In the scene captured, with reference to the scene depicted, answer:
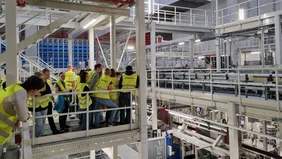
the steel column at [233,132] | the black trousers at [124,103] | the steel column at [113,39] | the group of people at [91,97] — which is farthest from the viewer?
the steel column at [113,39]

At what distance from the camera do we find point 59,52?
18.7 metres

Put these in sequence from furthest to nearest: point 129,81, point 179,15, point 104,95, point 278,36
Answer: point 179,15 < point 278,36 < point 129,81 < point 104,95

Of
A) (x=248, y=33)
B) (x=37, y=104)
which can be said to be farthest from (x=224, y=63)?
(x=37, y=104)

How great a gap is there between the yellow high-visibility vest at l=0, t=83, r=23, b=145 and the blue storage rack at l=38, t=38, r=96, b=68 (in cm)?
1602

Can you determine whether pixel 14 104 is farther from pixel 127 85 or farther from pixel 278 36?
pixel 278 36

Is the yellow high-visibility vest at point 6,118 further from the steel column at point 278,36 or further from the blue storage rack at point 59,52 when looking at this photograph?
the blue storage rack at point 59,52

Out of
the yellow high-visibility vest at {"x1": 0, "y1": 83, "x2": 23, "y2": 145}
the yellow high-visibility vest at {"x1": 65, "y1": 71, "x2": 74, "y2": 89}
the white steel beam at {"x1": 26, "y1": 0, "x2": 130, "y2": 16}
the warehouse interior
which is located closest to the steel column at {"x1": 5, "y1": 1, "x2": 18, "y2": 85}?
the warehouse interior

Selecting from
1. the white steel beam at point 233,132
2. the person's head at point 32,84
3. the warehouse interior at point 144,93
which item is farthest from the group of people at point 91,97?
the white steel beam at point 233,132

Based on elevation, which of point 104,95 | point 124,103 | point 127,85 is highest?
point 127,85

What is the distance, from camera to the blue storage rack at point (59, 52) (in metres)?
17.9

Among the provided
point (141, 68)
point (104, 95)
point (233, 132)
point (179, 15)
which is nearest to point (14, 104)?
point (104, 95)

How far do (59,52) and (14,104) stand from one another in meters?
17.3

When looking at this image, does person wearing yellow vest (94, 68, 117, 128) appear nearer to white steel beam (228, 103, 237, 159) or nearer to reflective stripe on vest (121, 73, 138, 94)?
reflective stripe on vest (121, 73, 138, 94)

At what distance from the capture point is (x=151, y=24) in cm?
1020
